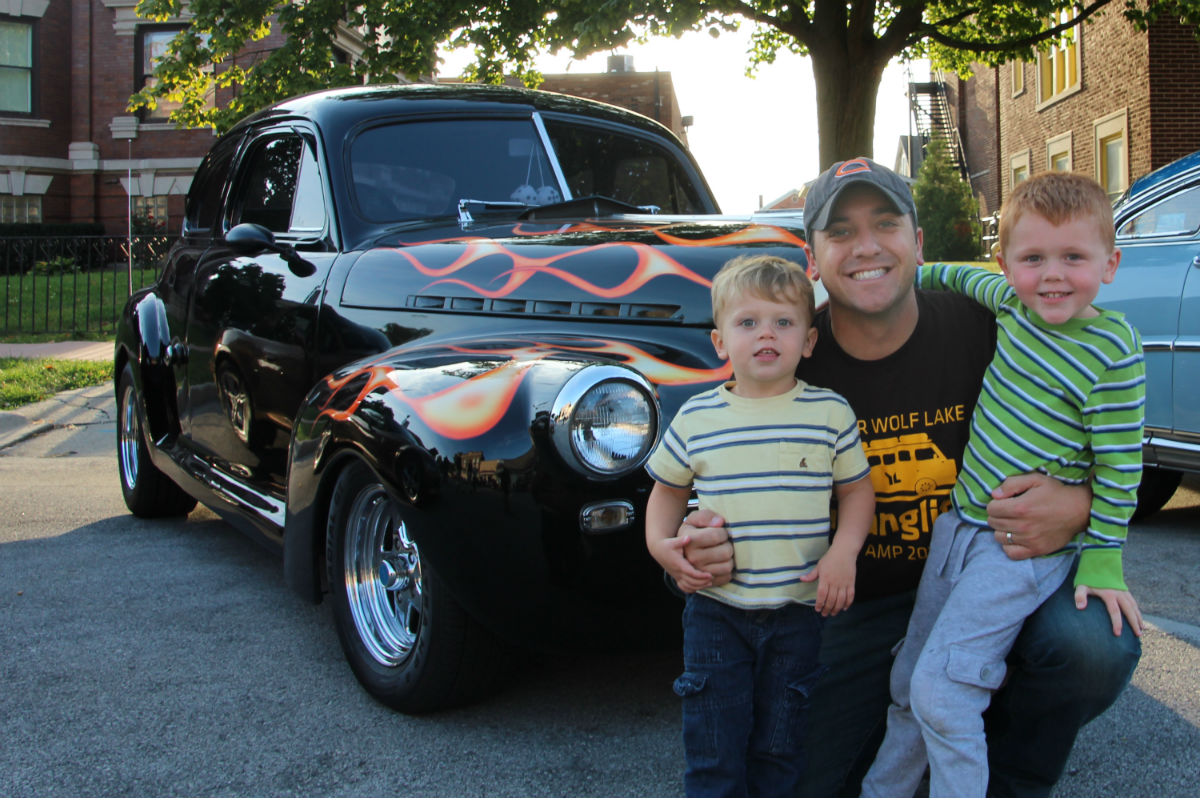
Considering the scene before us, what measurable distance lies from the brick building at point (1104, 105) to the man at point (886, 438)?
1126 cm

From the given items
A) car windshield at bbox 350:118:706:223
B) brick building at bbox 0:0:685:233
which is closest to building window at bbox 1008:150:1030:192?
brick building at bbox 0:0:685:233

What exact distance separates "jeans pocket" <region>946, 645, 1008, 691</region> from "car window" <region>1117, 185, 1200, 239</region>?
11.4ft

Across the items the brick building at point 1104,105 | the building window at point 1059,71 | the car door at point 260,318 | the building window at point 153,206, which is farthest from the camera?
the building window at point 153,206

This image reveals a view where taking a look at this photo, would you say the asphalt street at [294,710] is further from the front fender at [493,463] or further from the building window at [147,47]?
the building window at [147,47]

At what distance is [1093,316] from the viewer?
200cm

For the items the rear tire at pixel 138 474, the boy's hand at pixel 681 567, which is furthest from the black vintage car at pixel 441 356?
the boy's hand at pixel 681 567

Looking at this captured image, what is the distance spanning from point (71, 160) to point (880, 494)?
21.6 metres

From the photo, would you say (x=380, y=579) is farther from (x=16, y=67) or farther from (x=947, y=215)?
(x=947, y=215)

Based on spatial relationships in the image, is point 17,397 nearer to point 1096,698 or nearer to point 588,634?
point 588,634

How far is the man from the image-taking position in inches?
80.5

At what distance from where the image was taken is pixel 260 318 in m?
→ 3.85

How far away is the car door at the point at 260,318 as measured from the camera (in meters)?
3.64

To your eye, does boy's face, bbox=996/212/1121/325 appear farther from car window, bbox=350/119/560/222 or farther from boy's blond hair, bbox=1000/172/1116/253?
car window, bbox=350/119/560/222

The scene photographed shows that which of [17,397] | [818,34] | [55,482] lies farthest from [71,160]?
[55,482]
